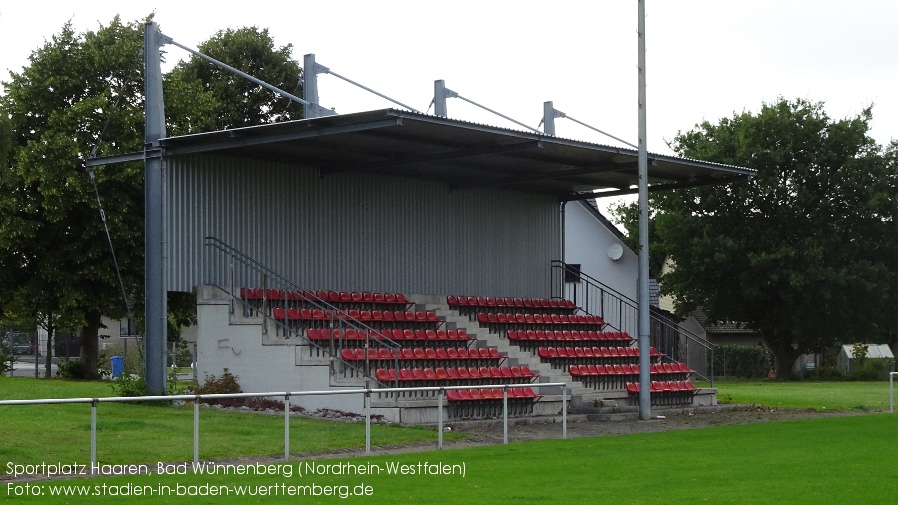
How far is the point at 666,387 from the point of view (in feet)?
85.1

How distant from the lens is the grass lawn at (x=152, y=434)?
1297cm

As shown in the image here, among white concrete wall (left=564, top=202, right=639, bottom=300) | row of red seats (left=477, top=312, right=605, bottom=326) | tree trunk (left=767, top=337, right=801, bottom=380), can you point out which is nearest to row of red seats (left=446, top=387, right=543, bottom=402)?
row of red seats (left=477, top=312, right=605, bottom=326)

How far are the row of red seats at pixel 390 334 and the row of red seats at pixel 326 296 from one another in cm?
94

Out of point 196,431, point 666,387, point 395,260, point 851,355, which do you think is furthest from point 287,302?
point 851,355

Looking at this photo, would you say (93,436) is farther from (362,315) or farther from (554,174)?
(554,174)

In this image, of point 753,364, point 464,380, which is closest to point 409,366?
point 464,380

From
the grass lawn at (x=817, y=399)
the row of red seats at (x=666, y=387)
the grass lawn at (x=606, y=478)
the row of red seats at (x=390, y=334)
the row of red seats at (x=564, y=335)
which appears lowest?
the grass lawn at (x=817, y=399)

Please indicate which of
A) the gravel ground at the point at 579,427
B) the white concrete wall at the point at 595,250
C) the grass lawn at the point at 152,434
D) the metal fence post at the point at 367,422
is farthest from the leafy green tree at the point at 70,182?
the white concrete wall at the point at 595,250

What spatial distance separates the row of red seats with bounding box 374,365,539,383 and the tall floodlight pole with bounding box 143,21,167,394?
439 centimetres

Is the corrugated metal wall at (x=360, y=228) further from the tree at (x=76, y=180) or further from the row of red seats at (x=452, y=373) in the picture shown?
the tree at (x=76, y=180)

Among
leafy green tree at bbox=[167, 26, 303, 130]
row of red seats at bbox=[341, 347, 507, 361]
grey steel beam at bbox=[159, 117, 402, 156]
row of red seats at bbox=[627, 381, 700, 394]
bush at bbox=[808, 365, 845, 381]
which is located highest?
leafy green tree at bbox=[167, 26, 303, 130]

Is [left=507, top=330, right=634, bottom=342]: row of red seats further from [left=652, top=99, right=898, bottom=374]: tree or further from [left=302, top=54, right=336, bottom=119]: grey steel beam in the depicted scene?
[left=652, top=99, right=898, bottom=374]: tree

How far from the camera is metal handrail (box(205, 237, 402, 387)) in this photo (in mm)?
21594

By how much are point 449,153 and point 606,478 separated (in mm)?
11974
